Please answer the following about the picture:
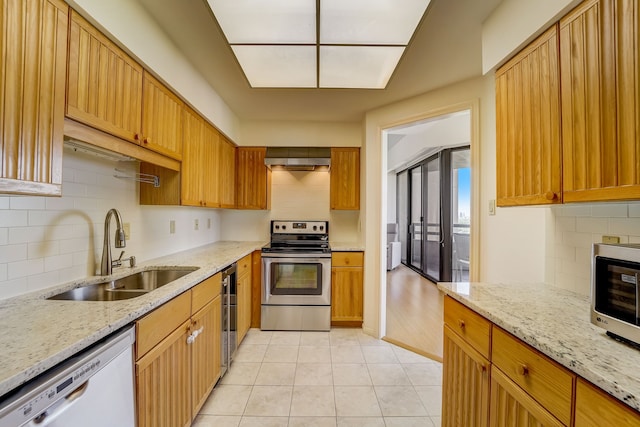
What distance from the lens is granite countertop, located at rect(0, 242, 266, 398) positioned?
675 millimetres

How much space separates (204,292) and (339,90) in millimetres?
2069

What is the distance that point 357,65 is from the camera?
1.99 metres

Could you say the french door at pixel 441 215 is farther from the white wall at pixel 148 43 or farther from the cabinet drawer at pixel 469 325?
the white wall at pixel 148 43

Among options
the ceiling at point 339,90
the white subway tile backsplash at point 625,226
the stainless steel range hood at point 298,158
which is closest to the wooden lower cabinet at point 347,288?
the stainless steel range hood at point 298,158

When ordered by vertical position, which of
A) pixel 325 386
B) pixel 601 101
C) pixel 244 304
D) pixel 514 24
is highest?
pixel 514 24

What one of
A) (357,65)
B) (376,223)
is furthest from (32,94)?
(376,223)

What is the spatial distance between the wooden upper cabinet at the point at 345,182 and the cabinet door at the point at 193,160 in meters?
1.56

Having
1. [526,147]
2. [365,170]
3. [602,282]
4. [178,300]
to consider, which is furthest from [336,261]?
[602,282]

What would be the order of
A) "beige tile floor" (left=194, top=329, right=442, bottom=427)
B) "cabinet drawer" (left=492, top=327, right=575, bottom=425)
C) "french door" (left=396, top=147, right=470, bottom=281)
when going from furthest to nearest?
"french door" (left=396, top=147, right=470, bottom=281) → "beige tile floor" (left=194, top=329, right=442, bottom=427) → "cabinet drawer" (left=492, top=327, right=575, bottom=425)

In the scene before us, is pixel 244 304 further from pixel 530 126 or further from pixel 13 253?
pixel 530 126

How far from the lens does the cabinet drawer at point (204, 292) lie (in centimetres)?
155

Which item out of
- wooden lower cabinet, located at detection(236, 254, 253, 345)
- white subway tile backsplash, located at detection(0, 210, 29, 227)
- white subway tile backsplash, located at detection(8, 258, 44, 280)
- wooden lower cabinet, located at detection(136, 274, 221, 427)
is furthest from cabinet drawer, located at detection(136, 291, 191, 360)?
wooden lower cabinet, located at detection(236, 254, 253, 345)

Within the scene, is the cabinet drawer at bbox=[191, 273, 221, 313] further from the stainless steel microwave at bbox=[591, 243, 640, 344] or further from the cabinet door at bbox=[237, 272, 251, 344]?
the stainless steel microwave at bbox=[591, 243, 640, 344]

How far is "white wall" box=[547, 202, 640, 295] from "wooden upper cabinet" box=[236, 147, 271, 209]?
9.13ft
